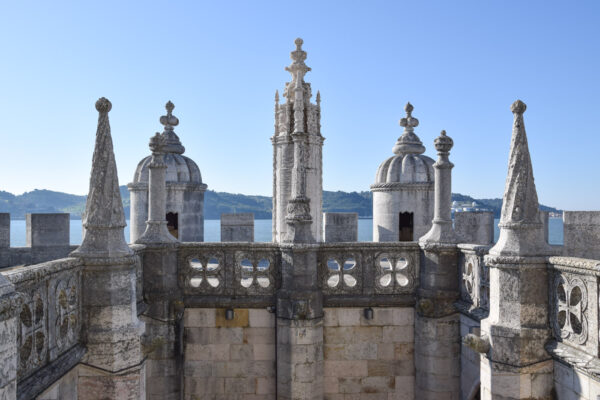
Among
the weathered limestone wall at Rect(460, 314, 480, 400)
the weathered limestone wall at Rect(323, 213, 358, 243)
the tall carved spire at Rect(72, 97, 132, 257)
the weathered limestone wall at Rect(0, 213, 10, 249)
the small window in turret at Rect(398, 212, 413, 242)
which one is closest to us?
the tall carved spire at Rect(72, 97, 132, 257)

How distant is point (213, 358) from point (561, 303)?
4948 mm

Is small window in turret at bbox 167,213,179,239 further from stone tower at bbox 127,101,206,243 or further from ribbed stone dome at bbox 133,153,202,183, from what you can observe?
ribbed stone dome at bbox 133,153,202,183

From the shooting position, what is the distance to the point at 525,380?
17.1 feet

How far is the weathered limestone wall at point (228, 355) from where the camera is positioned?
7711mm

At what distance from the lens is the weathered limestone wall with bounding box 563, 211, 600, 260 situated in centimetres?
1308

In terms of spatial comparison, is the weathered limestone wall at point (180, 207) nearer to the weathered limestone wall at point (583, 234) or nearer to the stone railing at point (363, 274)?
the stone railing at point (363, 274)

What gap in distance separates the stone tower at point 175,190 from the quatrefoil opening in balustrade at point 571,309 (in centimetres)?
1066

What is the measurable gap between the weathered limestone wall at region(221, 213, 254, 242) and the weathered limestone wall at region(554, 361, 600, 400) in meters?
8.20

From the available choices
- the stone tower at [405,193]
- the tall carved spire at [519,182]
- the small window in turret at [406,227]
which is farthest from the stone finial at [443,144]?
the small window in turret at [406,227]

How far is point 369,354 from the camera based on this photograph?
308 inches

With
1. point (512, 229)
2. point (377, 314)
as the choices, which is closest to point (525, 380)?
point (512, 229)

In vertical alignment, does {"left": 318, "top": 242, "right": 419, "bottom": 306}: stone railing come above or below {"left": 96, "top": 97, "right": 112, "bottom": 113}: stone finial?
below

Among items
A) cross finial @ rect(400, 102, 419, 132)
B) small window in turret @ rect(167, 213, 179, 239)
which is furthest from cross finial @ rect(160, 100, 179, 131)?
cross finial @ rect(400, 102, 419, 132)

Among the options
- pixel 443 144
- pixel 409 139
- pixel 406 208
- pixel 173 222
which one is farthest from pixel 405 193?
pixel 173 222
